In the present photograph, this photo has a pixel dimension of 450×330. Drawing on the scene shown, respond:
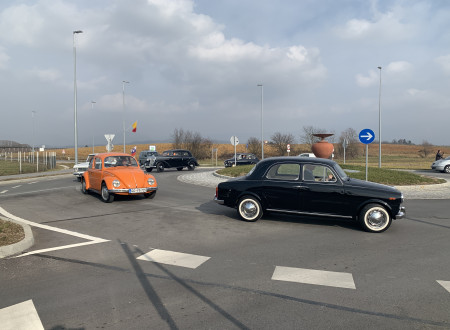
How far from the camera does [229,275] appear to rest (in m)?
4.84

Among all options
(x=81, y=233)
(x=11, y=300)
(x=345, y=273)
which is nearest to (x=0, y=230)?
(x=81, y=233)

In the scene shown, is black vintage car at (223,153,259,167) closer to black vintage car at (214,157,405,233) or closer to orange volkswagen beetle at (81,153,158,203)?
orange volkswagen beetle at (81,153,158,203)

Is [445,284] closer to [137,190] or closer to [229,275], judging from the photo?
[229,275]

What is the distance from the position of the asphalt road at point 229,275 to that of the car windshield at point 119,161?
12.6 ft

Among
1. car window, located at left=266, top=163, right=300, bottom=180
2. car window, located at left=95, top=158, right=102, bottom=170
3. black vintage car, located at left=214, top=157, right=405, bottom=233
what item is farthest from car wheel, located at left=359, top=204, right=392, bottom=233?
car window, located at left=95, top=158, right=102, bottom=170

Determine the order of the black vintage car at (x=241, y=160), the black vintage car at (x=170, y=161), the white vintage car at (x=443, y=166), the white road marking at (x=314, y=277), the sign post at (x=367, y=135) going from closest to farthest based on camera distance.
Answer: the white road marking at (x=314, y=277), the sign post at (x=367, y=135), the white vintage car at (x=443, y=166), the black vintage car at (x=170, y=161), the black vintage car at (x=241, y=160)

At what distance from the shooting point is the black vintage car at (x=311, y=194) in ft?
24.8

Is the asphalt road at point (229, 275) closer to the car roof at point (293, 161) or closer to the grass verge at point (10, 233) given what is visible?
the grass verge at point (10, 233)

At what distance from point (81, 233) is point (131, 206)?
355 centimetres

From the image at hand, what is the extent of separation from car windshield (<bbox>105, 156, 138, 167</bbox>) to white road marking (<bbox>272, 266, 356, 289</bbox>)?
8.80 metres

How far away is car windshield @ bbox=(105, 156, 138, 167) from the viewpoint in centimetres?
1250

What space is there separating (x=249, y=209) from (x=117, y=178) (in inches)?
198

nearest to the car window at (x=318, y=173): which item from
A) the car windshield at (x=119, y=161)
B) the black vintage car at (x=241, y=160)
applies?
the car windshield at (x=119, y=161)

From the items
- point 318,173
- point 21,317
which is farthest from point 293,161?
point 21,317
